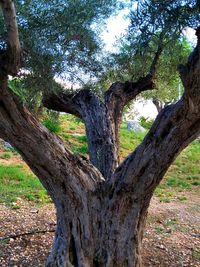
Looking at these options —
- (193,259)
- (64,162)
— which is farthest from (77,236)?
(193,259)

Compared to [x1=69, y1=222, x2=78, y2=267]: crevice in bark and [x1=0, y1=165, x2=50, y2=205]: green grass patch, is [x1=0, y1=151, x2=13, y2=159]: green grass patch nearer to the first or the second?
[x1=0, y1=165, x2=50, y2=205]: green grass patch

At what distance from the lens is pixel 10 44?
3.12 m

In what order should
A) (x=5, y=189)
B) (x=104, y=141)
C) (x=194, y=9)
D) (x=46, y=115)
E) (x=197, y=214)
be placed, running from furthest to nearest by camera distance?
(x=5, y=189) < (x=197, y=214) < (x=46, y=115) < (x=104, y=141) < (x=194, y=9)

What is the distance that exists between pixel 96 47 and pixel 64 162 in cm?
138

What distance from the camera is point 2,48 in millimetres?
3408

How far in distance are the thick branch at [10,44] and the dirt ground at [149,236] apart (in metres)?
2.23

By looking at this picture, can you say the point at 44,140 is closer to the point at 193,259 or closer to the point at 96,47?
the point at 96,47

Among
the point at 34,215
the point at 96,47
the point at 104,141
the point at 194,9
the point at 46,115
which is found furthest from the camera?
the point at 34,215

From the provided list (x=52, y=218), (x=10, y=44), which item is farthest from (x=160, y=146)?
(x=52, y=218)

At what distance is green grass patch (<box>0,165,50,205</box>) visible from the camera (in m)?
7.28

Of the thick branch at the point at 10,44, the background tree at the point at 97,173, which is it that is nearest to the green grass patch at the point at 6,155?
the background tree at the point at 97,173

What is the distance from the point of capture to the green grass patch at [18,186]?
7.28 metres

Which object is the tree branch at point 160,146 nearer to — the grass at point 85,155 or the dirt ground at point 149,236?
the dirt ground at point 149,236

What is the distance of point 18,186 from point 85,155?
8.66 feet
